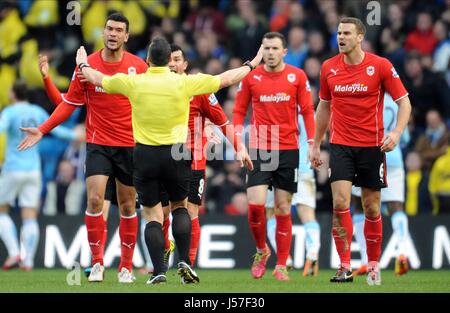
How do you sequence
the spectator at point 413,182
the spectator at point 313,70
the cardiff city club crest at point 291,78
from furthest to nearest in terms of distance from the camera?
the spectator at point 313,70
the spectator at point 413,182
the cardiff city club crest at point 291,78

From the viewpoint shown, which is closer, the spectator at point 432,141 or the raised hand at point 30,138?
the raised hand at point 30,138

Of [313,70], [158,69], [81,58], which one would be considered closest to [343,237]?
[158,69]

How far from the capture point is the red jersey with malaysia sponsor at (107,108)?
13.5m

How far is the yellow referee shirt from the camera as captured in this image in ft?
39.5

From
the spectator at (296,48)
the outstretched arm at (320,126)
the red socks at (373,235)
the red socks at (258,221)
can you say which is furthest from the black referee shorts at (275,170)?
the spectator at (296,48)

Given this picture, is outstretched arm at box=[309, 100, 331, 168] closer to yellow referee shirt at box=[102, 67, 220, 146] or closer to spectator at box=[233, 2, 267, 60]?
yellow referee shirt at box=[102, 67, 220, 146]

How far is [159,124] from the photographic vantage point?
39.7 feet

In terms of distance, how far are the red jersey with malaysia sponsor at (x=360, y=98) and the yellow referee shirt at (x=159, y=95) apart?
193 cm

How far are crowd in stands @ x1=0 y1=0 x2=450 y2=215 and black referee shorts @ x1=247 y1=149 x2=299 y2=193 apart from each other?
3.97 metres

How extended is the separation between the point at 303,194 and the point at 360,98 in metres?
3.49

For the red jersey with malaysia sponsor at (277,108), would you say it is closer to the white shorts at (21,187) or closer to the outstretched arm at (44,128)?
the outstretched arm at (44,128)

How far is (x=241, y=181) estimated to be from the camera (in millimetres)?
20297

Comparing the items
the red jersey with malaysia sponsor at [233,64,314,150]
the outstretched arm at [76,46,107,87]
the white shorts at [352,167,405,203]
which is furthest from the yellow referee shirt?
the white shorts at [352,167,405,203]
